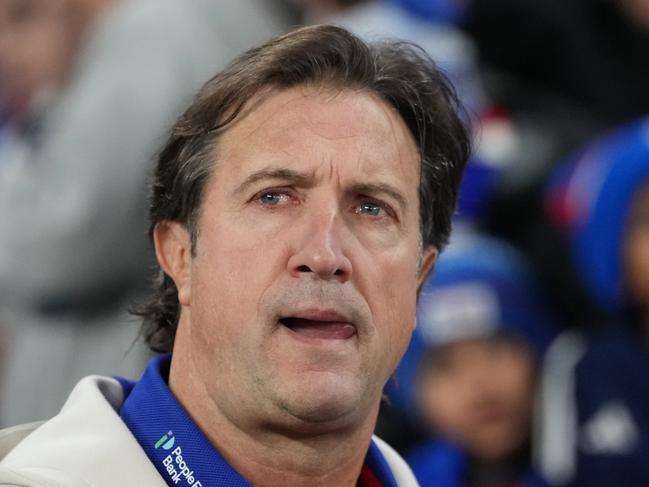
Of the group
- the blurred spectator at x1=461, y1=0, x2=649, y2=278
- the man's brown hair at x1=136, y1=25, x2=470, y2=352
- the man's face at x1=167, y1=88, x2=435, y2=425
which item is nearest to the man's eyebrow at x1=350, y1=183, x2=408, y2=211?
the man's face at x1=167, y1=88, x2=435, y2=425

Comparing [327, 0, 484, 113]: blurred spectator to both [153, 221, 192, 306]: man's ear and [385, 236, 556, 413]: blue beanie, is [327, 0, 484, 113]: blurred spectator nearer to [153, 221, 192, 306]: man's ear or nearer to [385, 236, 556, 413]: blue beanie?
[385, 236, 556, 413]: blue beanie

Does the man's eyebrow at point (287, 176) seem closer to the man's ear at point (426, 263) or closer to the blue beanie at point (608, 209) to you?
the man's ear at point (426, 263)

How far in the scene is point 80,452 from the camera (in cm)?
357

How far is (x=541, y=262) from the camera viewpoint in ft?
22.0

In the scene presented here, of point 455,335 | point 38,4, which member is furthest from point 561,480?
point 38,4

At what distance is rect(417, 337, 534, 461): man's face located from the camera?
617 centimetres

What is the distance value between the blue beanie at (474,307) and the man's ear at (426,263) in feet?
6.38

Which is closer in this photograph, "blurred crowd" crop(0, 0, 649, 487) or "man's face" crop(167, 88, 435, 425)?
"man's face" crop(167, 88, 435, 425)

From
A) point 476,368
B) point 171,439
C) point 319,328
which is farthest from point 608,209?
point 171,439

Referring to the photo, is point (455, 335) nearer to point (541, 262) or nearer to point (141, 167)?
point (541, 262)

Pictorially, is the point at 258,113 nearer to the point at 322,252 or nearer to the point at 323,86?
the point at 323,86

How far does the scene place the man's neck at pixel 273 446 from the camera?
3.80 m

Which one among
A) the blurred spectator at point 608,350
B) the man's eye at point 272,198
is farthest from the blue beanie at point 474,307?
the man's eye at point 272,198

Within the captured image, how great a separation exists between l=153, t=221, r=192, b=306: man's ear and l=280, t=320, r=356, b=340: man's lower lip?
1.06ft
